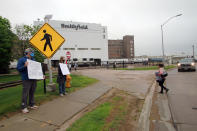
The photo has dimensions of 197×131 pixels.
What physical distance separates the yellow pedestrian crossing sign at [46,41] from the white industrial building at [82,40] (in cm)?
4279

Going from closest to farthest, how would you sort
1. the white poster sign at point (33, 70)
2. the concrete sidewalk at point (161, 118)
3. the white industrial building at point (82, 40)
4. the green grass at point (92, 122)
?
the green grass at point (92, 122) < the concrete sidewalk at point (161, 118) < the white poster sign at point (33, 70) < the white industrial building at point (82, 40)

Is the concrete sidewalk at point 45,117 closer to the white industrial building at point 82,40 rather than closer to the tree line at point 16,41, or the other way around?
the tree line at point 16,41

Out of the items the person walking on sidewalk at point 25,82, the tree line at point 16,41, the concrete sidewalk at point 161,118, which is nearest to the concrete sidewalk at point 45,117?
the person walking on sidewalk at point 25,82

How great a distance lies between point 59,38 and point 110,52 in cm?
10825

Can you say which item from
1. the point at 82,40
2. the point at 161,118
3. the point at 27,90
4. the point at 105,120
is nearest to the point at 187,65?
the point at 161,118

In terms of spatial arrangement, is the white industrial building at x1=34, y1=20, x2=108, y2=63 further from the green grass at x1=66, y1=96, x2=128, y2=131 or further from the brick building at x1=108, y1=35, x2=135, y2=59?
the brick building at x1=108, y1=35, x2=135, y2=59

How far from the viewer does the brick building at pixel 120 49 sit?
109 m

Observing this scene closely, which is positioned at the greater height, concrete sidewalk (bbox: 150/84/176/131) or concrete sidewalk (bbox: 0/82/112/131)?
concrete sidewalk (bbox: 0/82/112/131)

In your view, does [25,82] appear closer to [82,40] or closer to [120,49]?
[82,40]

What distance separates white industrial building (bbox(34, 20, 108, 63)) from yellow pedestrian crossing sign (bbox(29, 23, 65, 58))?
4279cm

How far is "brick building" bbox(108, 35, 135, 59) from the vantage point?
109 metres

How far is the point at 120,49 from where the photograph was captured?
114 meters

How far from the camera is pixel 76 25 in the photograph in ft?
168

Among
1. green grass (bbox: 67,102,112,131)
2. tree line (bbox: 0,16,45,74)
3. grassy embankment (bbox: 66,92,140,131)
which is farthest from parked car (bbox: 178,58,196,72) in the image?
tree line (bbox: 0,16,45,74)
